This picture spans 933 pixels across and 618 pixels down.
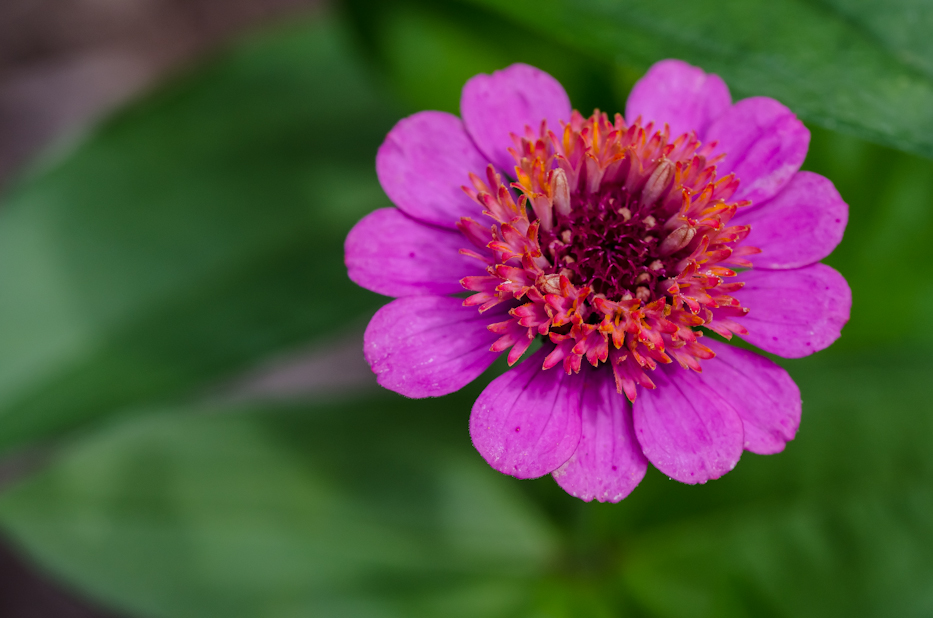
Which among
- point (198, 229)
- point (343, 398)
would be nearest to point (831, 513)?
point (343, 398)

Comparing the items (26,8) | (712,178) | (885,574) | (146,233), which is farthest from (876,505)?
(26,8)

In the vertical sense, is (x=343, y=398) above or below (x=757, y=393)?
below

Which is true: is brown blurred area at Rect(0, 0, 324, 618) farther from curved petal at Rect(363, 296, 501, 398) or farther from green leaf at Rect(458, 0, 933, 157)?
curved petal at Rect(363, 296, 501, 398)

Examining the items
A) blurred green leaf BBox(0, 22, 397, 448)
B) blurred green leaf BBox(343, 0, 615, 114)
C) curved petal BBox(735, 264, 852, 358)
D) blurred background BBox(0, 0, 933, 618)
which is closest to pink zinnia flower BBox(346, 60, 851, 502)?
curved petal BBox(735, 264, 852, 358)

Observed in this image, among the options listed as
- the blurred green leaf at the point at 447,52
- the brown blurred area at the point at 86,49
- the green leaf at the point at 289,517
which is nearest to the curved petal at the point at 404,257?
the blurred green leaf at the point at 447,52

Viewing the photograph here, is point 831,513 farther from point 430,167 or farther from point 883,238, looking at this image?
point 430,167

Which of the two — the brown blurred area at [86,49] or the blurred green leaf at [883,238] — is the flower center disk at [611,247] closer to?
A: the blurred green leaf at [883,238]
